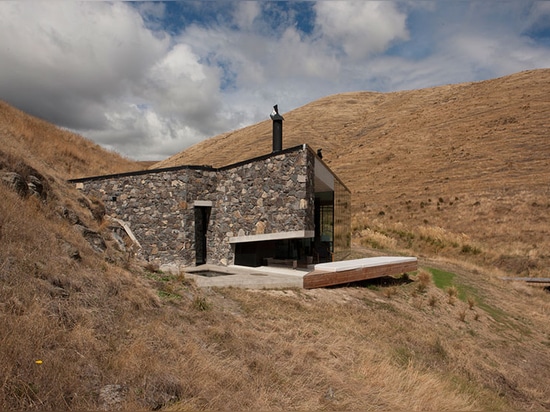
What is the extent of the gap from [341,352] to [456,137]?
155 ft

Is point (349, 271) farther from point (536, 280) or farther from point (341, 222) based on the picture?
point (536, 280)

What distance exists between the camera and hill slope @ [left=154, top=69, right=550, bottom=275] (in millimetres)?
28766

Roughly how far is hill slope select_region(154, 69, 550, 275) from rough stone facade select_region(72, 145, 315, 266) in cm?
1484

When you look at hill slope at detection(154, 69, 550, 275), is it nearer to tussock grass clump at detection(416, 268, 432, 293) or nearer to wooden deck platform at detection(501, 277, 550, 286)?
wooden deck platform at detection(501, 277, 550, 286)

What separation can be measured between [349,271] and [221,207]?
558 centimetres

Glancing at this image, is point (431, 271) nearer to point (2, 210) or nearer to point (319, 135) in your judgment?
point (2, 210)

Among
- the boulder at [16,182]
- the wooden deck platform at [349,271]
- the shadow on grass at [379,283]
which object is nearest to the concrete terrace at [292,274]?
the wooden deck platform at [349,271]

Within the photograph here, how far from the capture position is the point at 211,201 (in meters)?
15.7

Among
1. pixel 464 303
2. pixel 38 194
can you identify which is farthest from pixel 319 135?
pixel 38 194

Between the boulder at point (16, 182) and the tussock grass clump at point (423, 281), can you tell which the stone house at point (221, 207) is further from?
the boulder at point (16, 182)

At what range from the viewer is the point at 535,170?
36.2m

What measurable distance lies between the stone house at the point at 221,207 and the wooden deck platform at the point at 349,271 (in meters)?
1.40

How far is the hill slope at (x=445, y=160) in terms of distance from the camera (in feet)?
94.4

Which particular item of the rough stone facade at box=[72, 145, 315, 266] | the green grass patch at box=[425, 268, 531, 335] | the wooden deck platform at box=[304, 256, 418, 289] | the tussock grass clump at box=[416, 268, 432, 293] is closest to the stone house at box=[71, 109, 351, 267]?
the rough stone facade at box=[72, 145, 315, 266]
